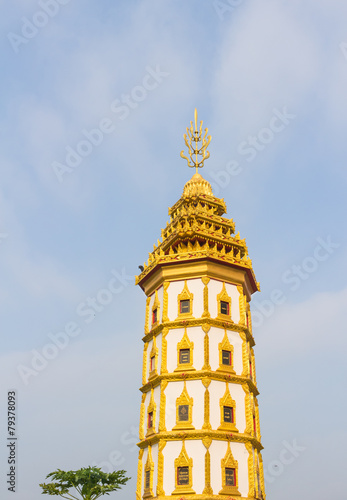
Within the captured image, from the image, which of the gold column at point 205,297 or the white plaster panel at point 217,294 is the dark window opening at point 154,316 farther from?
the white plaster panel at point 217,294

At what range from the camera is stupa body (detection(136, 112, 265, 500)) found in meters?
35.9

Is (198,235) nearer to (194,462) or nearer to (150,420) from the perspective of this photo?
(150,420)

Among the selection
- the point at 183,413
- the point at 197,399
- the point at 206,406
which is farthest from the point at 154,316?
the point at 206,406

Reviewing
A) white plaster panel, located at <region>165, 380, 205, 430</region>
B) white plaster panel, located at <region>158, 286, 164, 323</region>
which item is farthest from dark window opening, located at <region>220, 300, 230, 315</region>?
white plaster panel, located at <region>165, 380, 205, 430</region>

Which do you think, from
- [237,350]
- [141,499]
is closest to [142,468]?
[141,499]

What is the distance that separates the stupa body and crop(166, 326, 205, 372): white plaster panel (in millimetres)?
81

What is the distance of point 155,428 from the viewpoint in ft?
126

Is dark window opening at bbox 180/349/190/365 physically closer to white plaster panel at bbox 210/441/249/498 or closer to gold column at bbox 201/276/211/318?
gold column at bbox 201/276/211/318

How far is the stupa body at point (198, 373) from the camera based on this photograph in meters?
35.9

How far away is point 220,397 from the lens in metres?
38.2

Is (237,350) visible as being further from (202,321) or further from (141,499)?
(141,499)

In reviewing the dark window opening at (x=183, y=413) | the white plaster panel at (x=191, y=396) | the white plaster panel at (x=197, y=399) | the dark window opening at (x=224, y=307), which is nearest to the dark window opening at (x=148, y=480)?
the white plaster panel at (x=191, y=396)

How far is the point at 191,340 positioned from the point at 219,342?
2343 millimetres

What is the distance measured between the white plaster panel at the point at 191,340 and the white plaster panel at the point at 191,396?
1.37 meters
